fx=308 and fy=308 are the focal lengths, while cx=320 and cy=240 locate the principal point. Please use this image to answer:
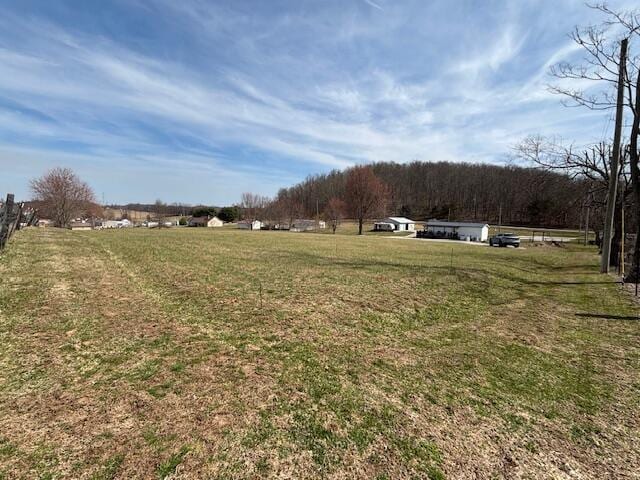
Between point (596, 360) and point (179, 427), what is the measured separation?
6.68 m

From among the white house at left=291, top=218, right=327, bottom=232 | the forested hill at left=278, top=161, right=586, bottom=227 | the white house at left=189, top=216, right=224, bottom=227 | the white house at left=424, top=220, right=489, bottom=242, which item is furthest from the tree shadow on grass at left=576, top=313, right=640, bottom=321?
the white house at left=189, top=216, right=224, bottom=227

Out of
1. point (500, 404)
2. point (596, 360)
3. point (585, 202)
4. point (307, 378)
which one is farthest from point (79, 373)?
point (585, 202)

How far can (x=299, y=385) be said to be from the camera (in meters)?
3.93

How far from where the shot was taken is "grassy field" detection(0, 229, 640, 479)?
2750mm

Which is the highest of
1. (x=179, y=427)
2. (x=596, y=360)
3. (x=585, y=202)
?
(x=585, y=202)

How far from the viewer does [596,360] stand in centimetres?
541

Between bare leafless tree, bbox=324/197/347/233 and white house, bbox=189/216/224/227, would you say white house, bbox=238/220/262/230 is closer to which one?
white house, bbox=189/216/224/227

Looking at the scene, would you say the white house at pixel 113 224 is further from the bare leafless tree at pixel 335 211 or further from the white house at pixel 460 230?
the white house at pixel 460 230

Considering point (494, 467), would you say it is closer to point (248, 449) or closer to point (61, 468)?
point (248, 449)

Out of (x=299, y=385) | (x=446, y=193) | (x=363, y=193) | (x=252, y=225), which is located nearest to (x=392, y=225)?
(x=363, y=193)

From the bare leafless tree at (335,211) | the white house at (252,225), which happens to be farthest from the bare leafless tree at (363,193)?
the white house at (252,225)

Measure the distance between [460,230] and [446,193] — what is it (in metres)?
70.1

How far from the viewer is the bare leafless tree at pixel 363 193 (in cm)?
5903

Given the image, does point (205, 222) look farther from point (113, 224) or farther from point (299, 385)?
point (299, 385)
